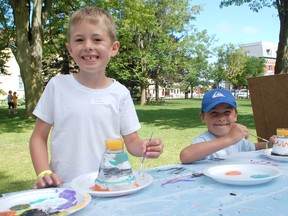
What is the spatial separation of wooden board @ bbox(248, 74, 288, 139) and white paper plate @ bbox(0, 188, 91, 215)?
2813 mm

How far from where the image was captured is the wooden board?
3.42 metres

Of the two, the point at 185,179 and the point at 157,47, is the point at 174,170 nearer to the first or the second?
the point at 185,179

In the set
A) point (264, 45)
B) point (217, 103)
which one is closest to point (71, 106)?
point (217, 103)

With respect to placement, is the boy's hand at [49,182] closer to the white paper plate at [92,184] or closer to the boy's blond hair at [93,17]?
the white paper plate at [92,184]

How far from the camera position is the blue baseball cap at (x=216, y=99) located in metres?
2.26

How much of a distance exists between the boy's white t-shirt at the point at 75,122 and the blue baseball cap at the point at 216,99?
74cm

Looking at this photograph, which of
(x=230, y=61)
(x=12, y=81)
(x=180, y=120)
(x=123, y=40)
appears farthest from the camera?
(x=230, y=61)

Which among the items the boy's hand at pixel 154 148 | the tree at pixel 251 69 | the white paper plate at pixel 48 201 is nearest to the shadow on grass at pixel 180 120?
the boy's hand at pixel 154 148

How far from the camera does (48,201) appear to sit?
1.26 meters

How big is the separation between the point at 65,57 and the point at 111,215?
2909 centimetres

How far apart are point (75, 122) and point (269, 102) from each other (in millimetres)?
2485

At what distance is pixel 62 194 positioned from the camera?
4.27 ft

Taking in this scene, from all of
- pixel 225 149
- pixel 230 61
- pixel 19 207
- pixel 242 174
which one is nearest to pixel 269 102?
pixel 225 149

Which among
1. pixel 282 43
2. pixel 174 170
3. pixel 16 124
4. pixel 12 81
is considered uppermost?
pixel 12 81
